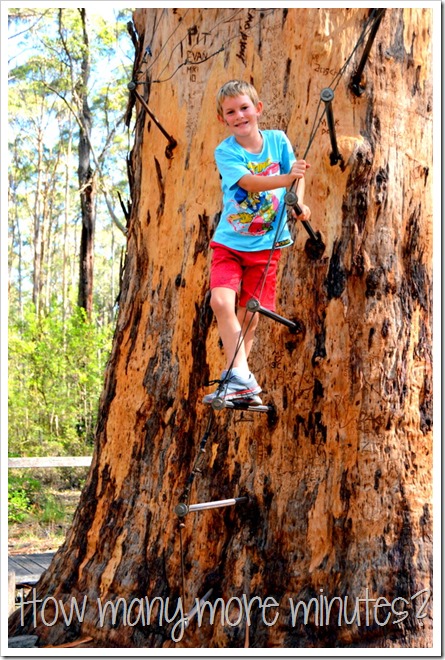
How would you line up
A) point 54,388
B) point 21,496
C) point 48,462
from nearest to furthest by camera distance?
point 48,462, point 21,496, point 54,388

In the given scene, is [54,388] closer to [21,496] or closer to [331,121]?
[21,496]

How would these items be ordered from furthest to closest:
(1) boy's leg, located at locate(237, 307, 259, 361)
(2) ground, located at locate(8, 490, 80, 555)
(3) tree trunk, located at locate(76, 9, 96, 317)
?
(3) tree trunk, located at locate(76, 9, 96, 317)
(2) ground, located at locate(8, 490, 80, 555)
(1) boy's leg, located at locate(237, 307, 259, 361)

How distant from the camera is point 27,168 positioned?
25891 mm

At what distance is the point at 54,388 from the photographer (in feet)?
43.9

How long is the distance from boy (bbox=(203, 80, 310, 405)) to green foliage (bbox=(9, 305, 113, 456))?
383 inches

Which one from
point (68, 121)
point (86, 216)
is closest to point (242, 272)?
point (86, 216)

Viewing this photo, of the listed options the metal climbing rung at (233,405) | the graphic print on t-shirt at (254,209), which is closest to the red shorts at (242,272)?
the graphic print on t-shirt at (254,209)

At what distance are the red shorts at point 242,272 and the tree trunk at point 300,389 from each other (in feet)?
1.13

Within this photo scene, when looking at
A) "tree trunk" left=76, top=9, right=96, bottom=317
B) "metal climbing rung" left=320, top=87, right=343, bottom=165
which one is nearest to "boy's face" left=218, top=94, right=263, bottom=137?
"metal climbing rung" left=320, top=87, right=343, bottom=165

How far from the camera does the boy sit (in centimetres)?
347

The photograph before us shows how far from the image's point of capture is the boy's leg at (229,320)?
3508 millimetres

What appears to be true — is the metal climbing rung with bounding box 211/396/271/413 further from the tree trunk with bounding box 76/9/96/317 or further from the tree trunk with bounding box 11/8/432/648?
the tree trunk with bounding box 76/9/96/317

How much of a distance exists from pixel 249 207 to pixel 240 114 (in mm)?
393

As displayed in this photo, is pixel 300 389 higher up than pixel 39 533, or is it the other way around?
pixel 300 389
